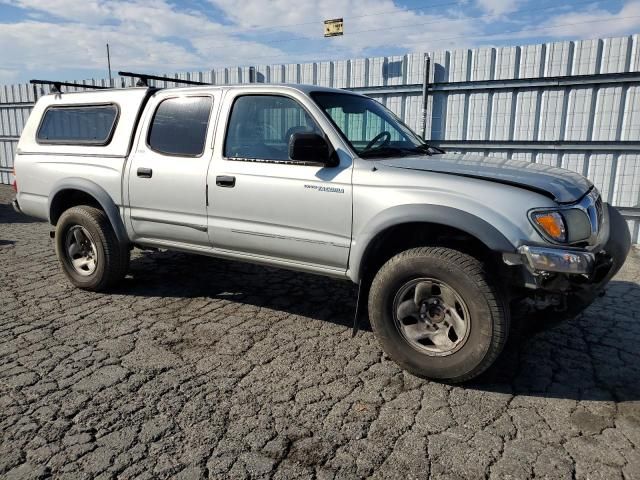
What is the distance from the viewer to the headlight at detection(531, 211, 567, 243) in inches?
111

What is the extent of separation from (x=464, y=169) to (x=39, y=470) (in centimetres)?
297

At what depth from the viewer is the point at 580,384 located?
3258mm

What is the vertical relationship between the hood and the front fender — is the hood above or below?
above

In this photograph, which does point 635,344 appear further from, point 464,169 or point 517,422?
point 464,169

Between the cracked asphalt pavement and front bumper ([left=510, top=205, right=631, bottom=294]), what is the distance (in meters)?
0.64

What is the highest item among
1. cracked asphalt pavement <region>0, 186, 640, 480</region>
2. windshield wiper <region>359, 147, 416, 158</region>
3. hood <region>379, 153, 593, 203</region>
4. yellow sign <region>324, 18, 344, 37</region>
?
yellow sign <region>324, 18, 344, 37</region>

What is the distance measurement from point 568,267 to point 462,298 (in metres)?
0.63

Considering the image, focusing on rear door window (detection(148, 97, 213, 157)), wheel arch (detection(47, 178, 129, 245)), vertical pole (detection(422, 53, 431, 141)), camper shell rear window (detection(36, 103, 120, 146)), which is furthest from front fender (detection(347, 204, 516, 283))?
vertical pole (detection(422, 53, 431, 141))

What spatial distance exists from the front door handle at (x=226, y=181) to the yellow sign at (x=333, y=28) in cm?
1327

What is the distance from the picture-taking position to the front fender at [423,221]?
291 cm

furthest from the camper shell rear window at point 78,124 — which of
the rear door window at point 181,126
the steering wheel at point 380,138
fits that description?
the steering wheel at point 380,138

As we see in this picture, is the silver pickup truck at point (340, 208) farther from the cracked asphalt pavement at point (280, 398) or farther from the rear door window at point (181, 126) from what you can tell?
the cracked asphalt pavement at point (280, 398)

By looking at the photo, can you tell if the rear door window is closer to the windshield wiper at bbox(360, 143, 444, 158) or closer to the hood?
the windshield wiper at bbox(360, 143, 444, 158)

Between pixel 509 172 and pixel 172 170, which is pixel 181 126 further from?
pixel 509 172
